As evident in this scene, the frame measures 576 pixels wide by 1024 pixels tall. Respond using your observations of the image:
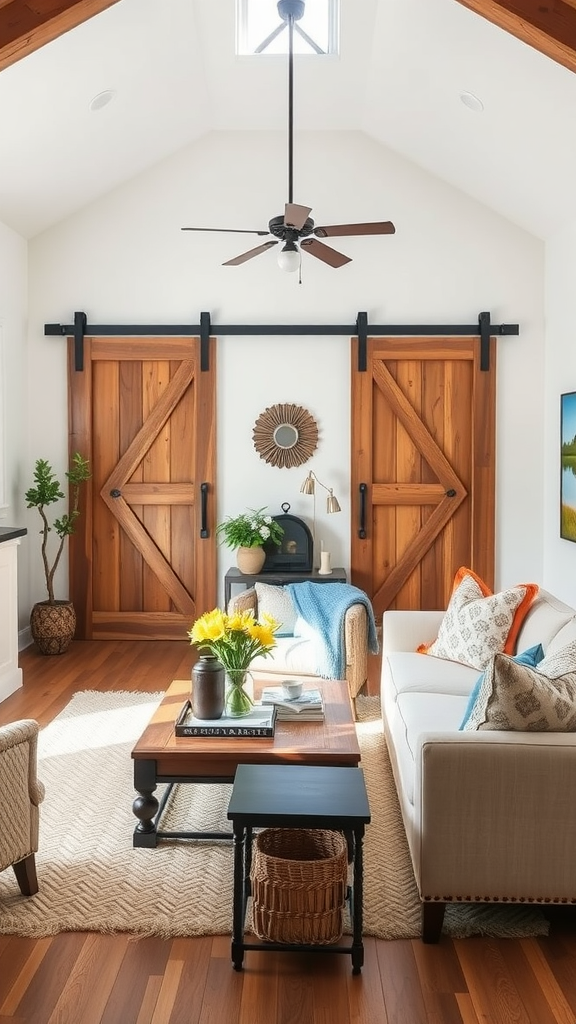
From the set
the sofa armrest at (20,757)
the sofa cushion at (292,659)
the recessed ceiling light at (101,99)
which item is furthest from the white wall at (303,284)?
the sofa armrest at (20,757)

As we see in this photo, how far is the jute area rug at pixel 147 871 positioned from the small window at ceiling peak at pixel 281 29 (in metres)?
4.18

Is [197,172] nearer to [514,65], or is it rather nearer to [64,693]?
[514,65]

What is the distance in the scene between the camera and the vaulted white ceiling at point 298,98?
446 centimetres

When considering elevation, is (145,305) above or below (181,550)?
above

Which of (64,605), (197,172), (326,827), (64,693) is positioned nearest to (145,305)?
(197,172)

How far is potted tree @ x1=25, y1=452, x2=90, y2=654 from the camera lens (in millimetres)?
6160

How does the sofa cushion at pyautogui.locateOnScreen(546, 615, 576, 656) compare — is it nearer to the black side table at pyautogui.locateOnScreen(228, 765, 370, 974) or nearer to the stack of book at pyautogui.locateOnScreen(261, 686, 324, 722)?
the stack of book at pyautogui.locateOnScreen(261, 686, 324, 722)

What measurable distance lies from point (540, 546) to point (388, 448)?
1.35 m

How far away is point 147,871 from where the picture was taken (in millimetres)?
2994

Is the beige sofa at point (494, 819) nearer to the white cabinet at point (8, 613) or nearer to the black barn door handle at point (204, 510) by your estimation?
the white cabinet at point (8, 613)

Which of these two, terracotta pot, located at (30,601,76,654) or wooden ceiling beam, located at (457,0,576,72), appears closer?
wooden ceiling beam, located at (457,0,576,72)

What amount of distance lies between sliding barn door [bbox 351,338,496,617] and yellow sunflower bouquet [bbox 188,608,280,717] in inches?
128

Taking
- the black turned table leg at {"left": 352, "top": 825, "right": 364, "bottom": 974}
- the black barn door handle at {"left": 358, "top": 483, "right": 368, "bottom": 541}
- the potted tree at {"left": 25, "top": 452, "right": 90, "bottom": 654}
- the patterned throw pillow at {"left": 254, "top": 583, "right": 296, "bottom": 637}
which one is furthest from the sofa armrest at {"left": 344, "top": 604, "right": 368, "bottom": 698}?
the potted tree at {"left": 25, "top": 452, "right": 90, "bottom": 654}

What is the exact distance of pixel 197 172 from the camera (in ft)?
21.2
